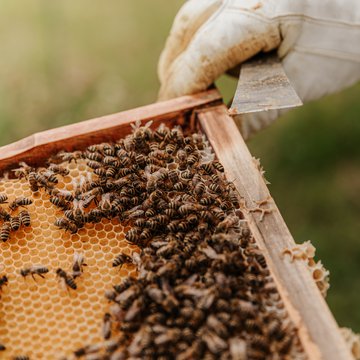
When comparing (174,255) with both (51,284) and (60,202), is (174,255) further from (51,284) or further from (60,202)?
(60,202)

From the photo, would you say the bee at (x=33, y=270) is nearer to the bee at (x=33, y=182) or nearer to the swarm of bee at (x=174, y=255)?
the swarm of bee at (x=174, y=255)

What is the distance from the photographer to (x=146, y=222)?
3994mm

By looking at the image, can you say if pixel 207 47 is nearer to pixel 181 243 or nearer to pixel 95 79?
pixel 181 243

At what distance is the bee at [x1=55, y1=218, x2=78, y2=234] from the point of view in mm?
4207

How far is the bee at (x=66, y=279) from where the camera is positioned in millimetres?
3812

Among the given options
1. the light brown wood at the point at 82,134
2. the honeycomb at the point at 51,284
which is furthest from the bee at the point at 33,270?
the light brown wood at the point at 82,134

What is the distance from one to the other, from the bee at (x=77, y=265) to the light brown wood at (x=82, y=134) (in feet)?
4.34

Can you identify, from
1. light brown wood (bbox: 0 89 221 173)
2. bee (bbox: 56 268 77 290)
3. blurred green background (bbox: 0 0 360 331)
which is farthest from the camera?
blurred green background (bbox: 0 0 360 331)

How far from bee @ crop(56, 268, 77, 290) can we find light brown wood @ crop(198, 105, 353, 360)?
4.75ft

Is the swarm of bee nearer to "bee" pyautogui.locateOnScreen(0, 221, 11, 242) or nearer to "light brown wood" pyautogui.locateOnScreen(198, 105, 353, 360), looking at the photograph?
"light brown wood" pyautogui.locateOnScreen(198, 105, 353, 360)

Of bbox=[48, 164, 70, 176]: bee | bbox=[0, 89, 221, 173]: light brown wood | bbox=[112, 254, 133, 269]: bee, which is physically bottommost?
bbox=[112, 254, 133, 269]: bee

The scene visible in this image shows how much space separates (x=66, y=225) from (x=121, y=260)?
66cm

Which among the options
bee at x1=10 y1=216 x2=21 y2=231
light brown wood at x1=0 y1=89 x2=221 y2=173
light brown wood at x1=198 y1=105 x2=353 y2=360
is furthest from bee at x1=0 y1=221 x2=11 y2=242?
light brown wood at x1=198 y1=105 x2=353 y2=360

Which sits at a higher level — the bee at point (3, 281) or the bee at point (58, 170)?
the bee at point (58, 170)
